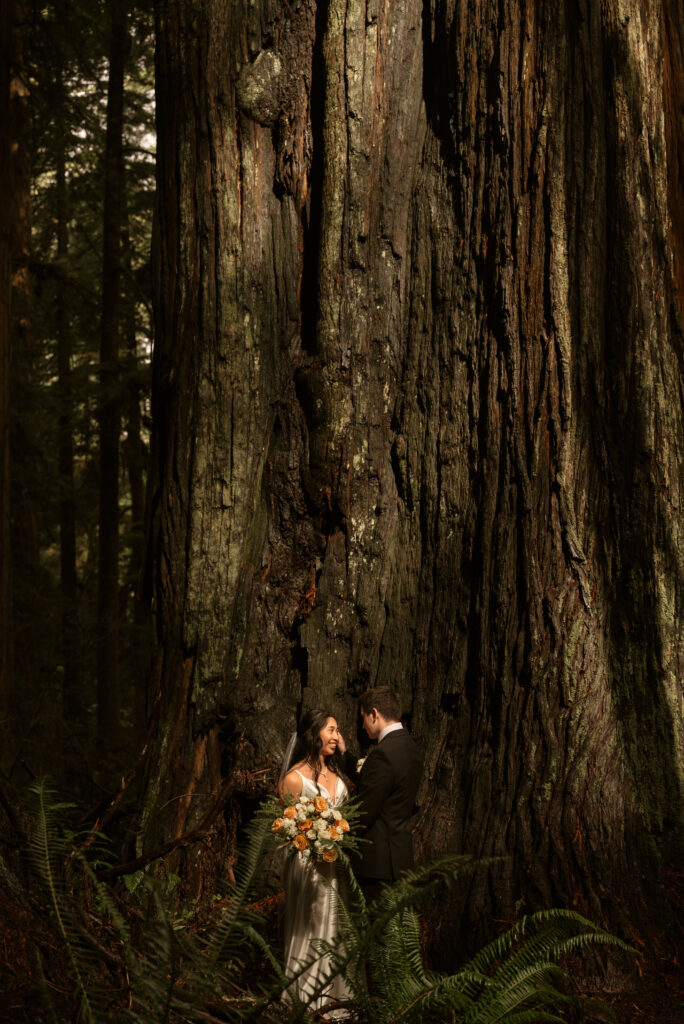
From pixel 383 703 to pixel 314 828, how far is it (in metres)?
0.87

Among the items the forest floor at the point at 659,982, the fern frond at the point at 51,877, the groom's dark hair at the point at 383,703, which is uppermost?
the groom's dark hair at the point at 383,703

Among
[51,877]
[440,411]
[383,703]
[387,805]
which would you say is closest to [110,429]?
[440,411]

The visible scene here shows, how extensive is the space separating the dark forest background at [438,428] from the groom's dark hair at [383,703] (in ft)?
0.93

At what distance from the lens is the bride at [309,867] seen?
5.45 metres

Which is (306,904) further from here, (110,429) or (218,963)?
(110,429)

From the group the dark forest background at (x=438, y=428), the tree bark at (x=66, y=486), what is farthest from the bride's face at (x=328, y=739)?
the tree bark at (x=66, y=486)

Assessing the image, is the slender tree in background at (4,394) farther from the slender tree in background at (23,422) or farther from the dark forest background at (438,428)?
the dark forest background at (438,428)

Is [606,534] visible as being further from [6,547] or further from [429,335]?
[6,547]

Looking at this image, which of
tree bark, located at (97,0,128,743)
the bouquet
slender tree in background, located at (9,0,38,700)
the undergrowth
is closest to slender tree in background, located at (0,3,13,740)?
slender tree in background, located at (9,0,38,700)

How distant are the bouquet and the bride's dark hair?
1.00 ft

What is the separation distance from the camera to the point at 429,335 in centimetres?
624

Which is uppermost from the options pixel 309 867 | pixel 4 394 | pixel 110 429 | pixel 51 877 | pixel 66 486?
pixel 110 429

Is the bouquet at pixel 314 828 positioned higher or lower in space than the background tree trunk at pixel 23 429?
lower

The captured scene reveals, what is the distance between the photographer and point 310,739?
5.62 meters
